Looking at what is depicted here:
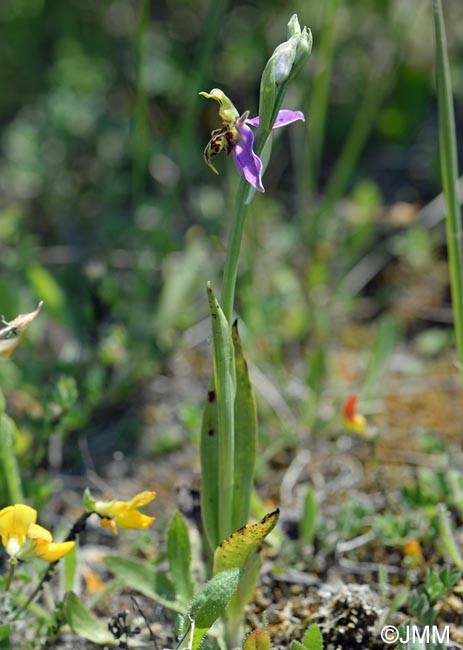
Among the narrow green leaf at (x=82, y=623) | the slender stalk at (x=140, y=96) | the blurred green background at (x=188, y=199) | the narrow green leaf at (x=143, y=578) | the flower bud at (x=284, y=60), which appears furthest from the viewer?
the blurred green background at (x=188, y=199)

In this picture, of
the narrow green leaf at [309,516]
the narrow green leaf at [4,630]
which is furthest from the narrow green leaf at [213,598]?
the narrow green leaf at [309,516]

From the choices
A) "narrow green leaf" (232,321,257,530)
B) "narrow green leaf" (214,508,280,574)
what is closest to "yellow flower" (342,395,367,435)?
"narrow green leaf" (232,321,257,530)

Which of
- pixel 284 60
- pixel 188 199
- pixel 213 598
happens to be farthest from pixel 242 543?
pixel 188 199

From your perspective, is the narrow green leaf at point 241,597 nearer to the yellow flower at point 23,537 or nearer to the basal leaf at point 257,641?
the basal leaf at point 257,641

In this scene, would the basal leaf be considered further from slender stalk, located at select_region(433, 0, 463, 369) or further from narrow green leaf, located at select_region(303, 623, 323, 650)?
slender stalk, located at select_region(433, 0, 463, 369)

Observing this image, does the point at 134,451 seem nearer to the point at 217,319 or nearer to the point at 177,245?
the point at 177,245

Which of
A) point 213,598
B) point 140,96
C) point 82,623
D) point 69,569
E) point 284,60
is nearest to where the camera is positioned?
point 284,60

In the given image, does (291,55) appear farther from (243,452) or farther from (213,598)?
(213,598)
